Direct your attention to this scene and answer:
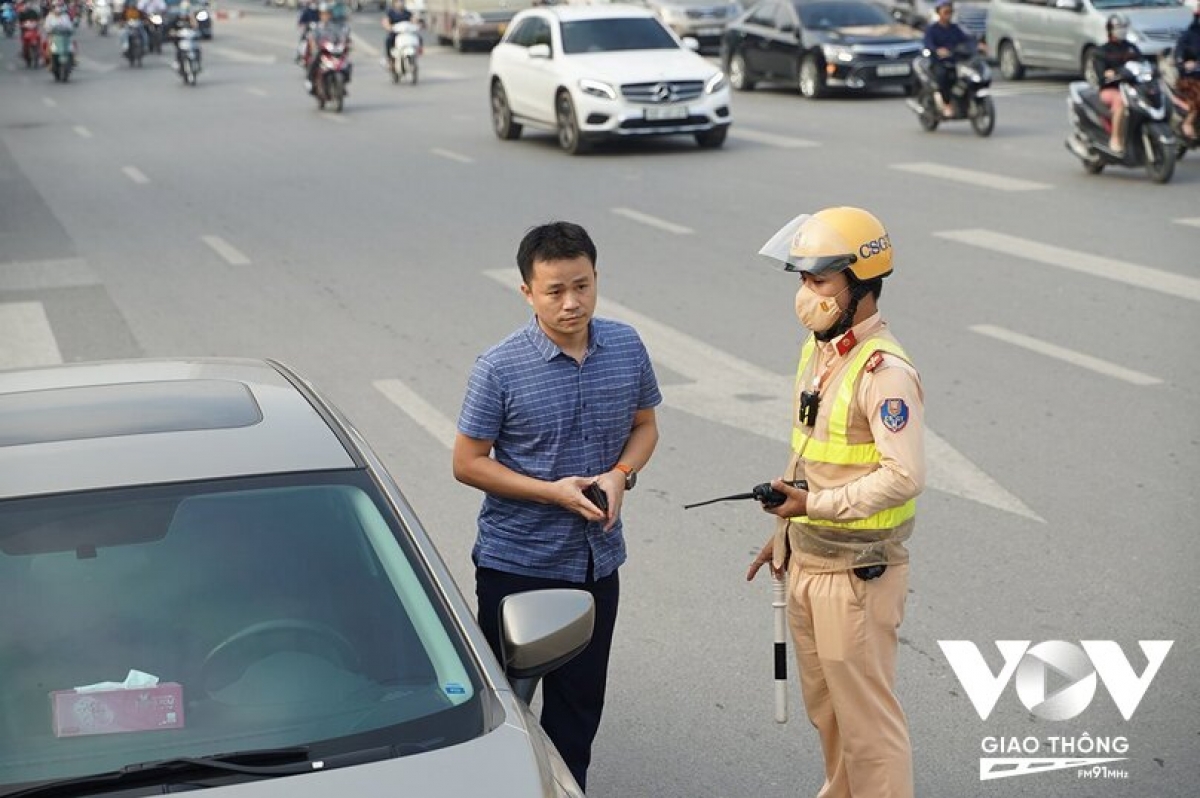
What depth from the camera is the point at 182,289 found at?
14977mm

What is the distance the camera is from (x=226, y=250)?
55.7ft

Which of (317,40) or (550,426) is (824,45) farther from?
(550,426)

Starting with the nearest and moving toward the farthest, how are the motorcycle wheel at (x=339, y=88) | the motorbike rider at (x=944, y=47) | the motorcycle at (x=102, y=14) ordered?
the motorbike rider at (x=944, y=47) < the motorcycle wheel at (x=339, y=88) < the motorcycle at (x=102, y=14)

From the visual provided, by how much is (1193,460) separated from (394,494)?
5.87m

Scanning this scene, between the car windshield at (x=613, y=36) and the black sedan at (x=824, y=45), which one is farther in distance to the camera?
the black sedan at (x=824, y=45)

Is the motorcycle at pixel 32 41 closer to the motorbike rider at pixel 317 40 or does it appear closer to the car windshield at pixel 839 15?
the motorbike rider at pixel 317 40

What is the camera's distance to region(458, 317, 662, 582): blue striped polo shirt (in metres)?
4.94

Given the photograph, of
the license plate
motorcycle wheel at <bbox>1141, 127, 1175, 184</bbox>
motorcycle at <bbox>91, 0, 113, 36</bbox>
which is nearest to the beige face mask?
motorcycle wheel at <bbox>1141, 127, 1175, 184</bbox>

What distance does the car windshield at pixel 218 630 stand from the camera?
3.75 meters

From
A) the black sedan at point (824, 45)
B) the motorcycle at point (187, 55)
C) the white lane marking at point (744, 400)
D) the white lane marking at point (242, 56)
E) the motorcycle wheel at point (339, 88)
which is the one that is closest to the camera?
the white lane marking at point (744, 400)

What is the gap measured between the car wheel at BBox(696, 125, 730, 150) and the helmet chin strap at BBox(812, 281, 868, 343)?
766 inches

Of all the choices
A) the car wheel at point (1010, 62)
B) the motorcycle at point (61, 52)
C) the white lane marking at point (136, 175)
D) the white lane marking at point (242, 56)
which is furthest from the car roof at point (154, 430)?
the white lane marking at point (242, 56)

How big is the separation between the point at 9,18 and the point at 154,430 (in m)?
59.5

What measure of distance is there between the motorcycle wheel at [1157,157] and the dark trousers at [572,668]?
50.3ft
